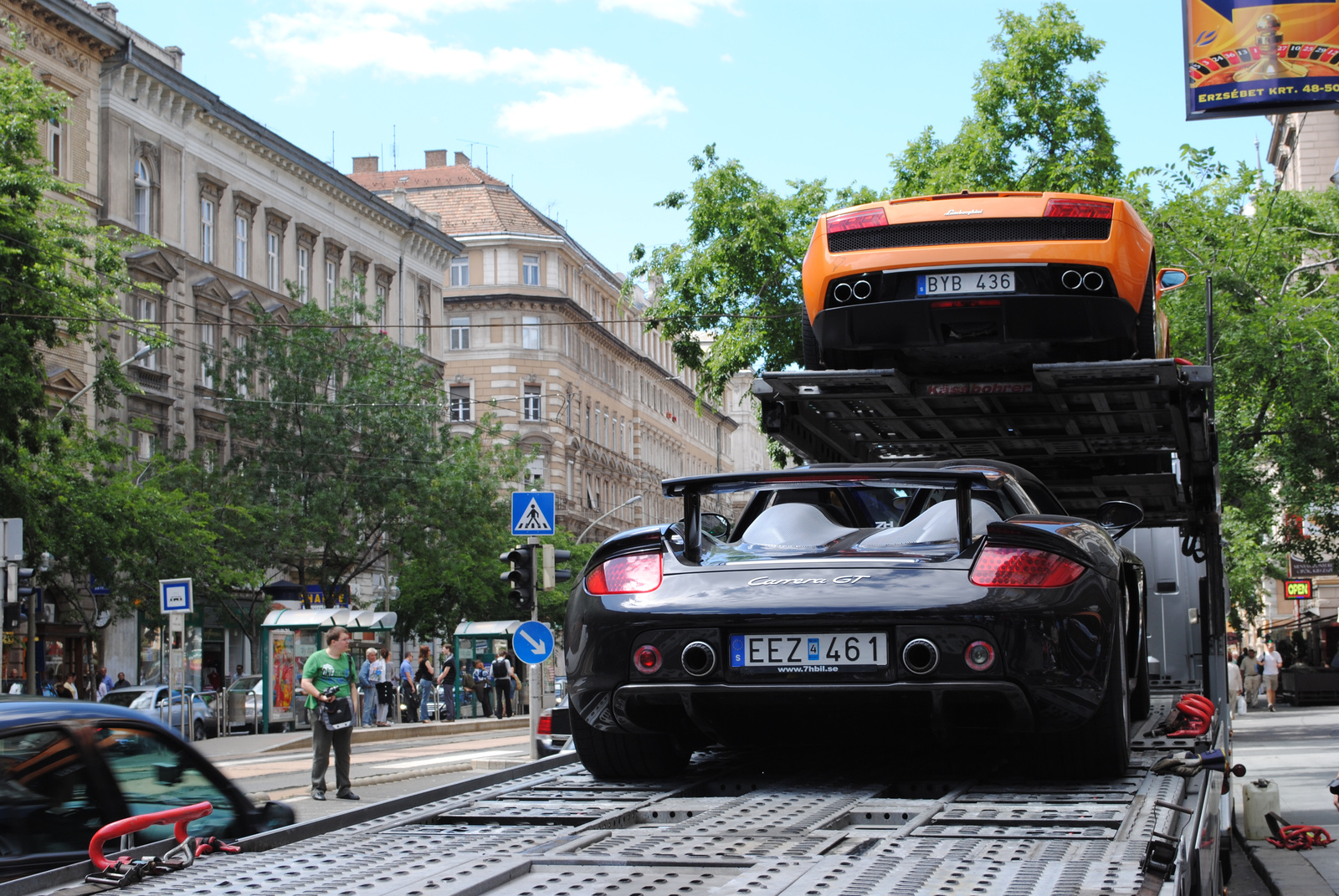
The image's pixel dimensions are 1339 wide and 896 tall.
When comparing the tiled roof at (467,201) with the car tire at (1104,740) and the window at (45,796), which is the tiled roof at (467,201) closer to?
the window at (45,796)

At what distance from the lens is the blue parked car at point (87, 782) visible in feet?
16.4

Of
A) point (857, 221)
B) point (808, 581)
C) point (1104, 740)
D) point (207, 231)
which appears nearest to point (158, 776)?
point (808, 581)

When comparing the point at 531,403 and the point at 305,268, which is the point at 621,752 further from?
the point at 531,403

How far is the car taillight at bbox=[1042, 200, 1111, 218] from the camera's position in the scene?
912cm

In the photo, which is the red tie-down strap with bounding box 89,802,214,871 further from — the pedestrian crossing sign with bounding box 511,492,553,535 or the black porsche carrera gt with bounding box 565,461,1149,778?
the pedestrian crossing sign with bounding box 511,492,553,535

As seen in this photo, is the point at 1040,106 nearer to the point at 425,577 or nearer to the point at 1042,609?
the point at 1042,609

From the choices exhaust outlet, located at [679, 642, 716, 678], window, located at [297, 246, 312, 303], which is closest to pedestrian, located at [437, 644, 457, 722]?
window, located at [297, 246, 312, 303]

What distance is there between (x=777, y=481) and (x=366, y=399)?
3958 cm

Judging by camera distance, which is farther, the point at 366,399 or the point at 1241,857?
the point at 366,399

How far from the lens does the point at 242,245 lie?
49906 mm

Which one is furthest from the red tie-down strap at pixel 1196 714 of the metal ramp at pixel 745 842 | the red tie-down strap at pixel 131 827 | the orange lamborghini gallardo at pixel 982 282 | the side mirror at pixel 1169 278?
the side mirror at pixel 1169 278

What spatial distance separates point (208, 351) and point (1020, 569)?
4207 cm

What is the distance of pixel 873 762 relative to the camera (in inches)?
221

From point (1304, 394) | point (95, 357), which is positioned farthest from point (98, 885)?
point (95, 357)
